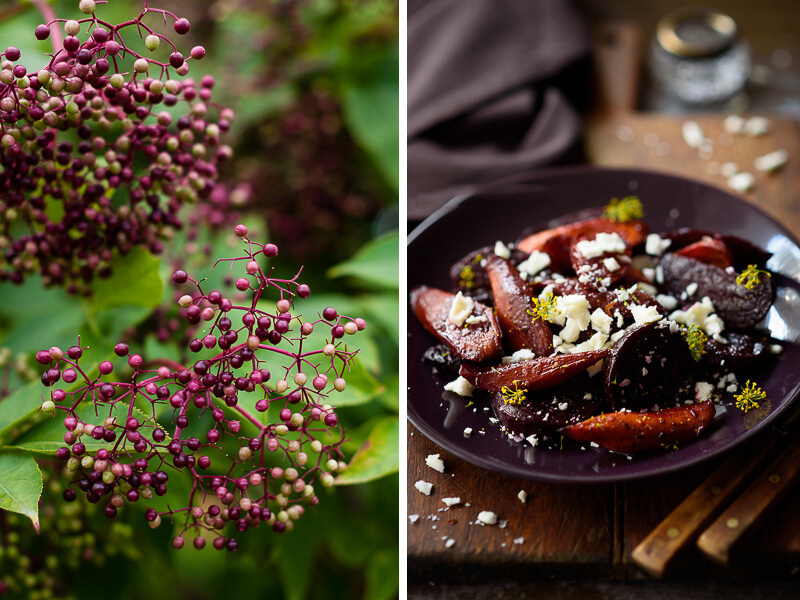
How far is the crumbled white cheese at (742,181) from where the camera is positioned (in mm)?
1090

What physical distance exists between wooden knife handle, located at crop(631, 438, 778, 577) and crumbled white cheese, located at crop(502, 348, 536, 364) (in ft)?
0.59

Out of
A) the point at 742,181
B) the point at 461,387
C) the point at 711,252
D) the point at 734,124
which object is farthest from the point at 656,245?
the point at 734,124

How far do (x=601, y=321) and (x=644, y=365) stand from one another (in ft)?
0.17

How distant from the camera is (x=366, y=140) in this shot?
86 centimetres

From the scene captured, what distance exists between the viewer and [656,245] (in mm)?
801

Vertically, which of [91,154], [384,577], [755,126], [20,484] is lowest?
[384,577]

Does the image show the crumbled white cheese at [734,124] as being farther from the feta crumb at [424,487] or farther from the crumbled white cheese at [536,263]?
the feta crumb at [424,487]

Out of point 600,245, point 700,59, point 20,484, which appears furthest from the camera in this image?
point 700,59

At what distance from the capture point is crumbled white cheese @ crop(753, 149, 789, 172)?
1.11 meters

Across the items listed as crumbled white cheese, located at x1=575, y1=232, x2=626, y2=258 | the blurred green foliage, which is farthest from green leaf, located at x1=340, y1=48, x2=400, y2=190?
crumbled white cheese, located at x1=575, y1=232, x2=626, y2=258

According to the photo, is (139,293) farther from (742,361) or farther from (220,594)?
(742,361)

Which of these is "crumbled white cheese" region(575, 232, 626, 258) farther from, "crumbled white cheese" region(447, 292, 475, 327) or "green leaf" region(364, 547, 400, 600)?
"green leaf" region(364, 547, 400, 600)

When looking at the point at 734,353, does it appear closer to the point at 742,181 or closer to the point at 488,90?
the point at 742,181

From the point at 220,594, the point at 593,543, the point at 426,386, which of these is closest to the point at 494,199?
the point at 426,386
